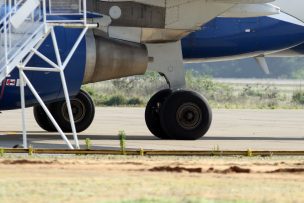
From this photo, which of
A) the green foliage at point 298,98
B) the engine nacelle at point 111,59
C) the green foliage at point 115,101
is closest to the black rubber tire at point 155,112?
the engine nacelle at point 111,59

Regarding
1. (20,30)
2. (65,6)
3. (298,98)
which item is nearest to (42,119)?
(65,6)

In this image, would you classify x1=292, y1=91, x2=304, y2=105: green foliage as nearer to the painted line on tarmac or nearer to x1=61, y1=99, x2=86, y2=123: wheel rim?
x1=61, y1=99, x2=86, y2=123: wheel rim

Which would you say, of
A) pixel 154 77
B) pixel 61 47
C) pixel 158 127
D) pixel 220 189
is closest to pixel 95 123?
pixel 158 127

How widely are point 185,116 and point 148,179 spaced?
443 inches

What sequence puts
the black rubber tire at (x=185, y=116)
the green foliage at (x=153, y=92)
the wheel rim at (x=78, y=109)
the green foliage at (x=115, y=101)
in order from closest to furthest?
the black rubber tire at (x=185, y=116), the wheel rim at (x=78, y=109), the green foliage at (x=115, y=101), the green foliage at (x=153, y=92)

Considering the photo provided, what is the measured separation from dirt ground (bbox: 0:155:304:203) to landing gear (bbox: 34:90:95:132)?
991 centimetres

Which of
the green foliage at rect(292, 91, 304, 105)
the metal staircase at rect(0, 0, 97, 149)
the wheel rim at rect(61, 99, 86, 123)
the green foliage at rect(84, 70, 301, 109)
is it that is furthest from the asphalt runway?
the green foliage at rect(292, 91, 304, 105)

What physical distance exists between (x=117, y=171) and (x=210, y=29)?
12.8m

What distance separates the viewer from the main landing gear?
93.1 feet

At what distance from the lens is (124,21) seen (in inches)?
1102

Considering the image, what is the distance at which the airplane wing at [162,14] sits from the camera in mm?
27891

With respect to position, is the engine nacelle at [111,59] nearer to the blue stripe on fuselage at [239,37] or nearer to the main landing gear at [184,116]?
the main landing gear at [184,116]

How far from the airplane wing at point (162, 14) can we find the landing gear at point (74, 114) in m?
4.05

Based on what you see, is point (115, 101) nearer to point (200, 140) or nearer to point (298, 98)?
point (298, 98)
